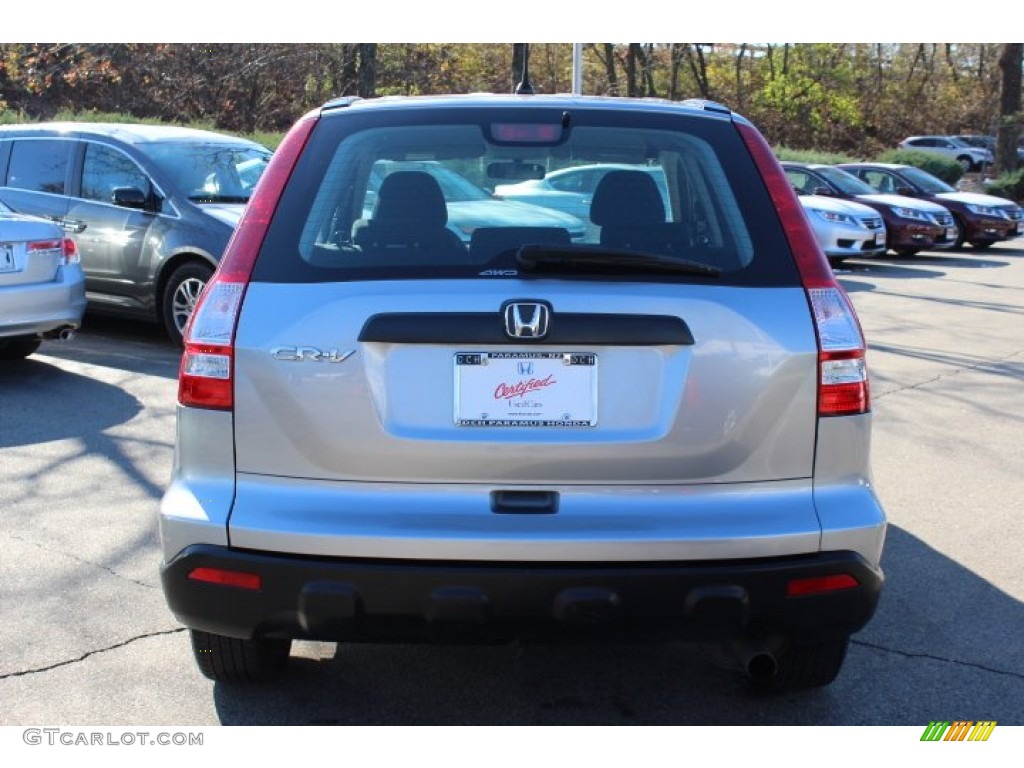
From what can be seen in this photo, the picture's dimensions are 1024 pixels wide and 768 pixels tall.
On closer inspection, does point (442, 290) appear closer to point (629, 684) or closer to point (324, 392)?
point (324, 392)

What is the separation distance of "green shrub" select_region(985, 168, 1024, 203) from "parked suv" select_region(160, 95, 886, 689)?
3291 cm

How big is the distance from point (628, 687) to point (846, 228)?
15.4 m

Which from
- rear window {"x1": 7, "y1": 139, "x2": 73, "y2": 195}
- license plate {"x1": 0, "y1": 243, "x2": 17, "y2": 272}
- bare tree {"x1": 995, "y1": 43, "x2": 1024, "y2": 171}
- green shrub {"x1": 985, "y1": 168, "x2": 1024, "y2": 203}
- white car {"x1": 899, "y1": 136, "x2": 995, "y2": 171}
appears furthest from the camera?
white car {"x1": 899, "y1": 136, "x2": 995, "y2": 171}

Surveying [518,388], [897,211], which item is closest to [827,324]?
[518,388]

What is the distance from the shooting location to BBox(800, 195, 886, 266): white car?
1808 centimetres

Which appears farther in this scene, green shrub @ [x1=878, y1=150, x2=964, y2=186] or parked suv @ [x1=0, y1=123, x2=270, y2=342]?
green shrub @ [x1=878, y1=150, x2=964, y2=186]

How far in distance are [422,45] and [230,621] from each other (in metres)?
36.9

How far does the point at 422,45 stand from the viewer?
38281 millimetres

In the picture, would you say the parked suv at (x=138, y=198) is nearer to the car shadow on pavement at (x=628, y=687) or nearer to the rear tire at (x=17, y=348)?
the rear tire at (x=17, y=348)

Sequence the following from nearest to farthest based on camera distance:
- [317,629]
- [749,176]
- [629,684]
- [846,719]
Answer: [317,629] → [749,176] → [846,719] → [629,684]

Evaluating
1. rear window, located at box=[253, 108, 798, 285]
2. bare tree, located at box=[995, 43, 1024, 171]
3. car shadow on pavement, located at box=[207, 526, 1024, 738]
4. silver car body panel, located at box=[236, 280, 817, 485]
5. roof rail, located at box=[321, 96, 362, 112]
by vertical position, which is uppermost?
bare tree, located at box=[995, 43, 1024, 171]
